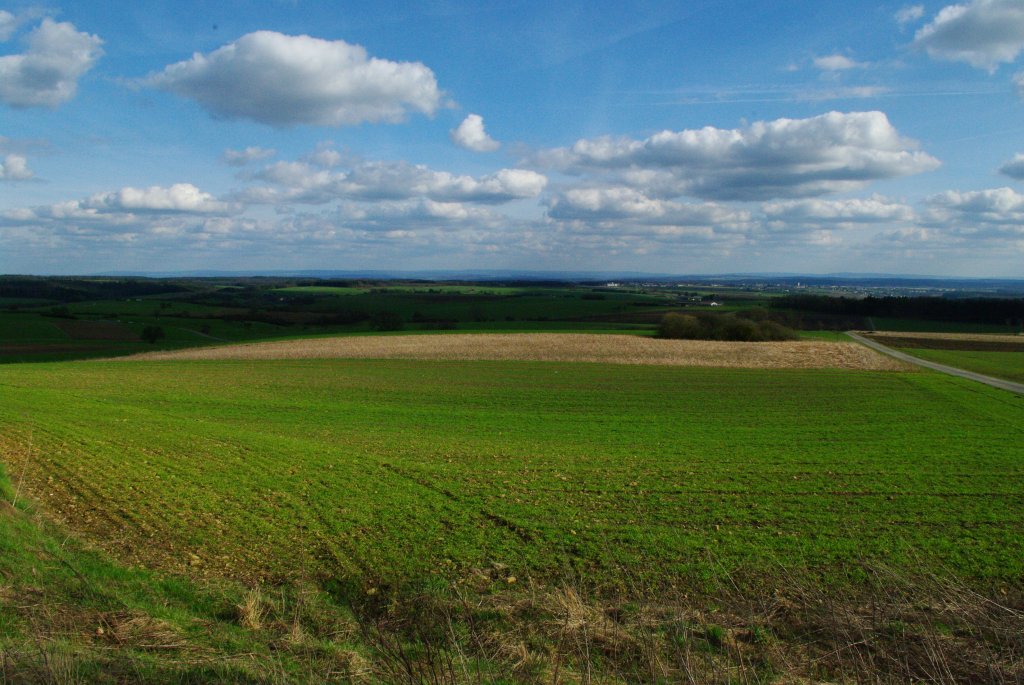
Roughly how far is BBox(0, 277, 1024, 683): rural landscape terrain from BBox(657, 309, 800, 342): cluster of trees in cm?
3745

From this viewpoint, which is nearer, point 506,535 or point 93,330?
point 506,535

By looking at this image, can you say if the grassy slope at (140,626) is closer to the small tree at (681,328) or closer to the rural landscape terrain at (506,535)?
the rural landscape terrain at (506,535)

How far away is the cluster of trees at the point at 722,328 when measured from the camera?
70.5 metres

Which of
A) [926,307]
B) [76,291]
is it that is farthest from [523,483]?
[76,291]

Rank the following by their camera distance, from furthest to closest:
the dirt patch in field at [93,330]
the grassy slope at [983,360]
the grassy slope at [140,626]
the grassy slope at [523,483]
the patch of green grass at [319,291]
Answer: the patch of green grass at [319,291], the dirt patch in field at [93,330], the grassy slope at [983,360], the grassy slope at [523,483], the grassy slope at [140,626]

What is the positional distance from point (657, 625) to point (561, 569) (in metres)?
2.65

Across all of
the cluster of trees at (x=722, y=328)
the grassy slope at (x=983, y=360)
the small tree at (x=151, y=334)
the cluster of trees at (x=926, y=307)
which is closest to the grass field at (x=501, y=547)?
the grassy slope at (x=983, y=360)

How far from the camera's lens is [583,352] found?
55.1 meters

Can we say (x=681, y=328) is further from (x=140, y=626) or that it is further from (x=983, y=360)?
(x=140, y=626)

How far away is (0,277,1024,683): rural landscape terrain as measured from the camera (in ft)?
21.8

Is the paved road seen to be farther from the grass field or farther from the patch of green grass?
the patch of green grass

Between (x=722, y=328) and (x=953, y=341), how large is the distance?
2596 centimetres

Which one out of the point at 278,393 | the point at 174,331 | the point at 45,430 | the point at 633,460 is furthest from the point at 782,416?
the point at 174,331

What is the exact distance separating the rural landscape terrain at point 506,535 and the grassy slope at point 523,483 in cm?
9
